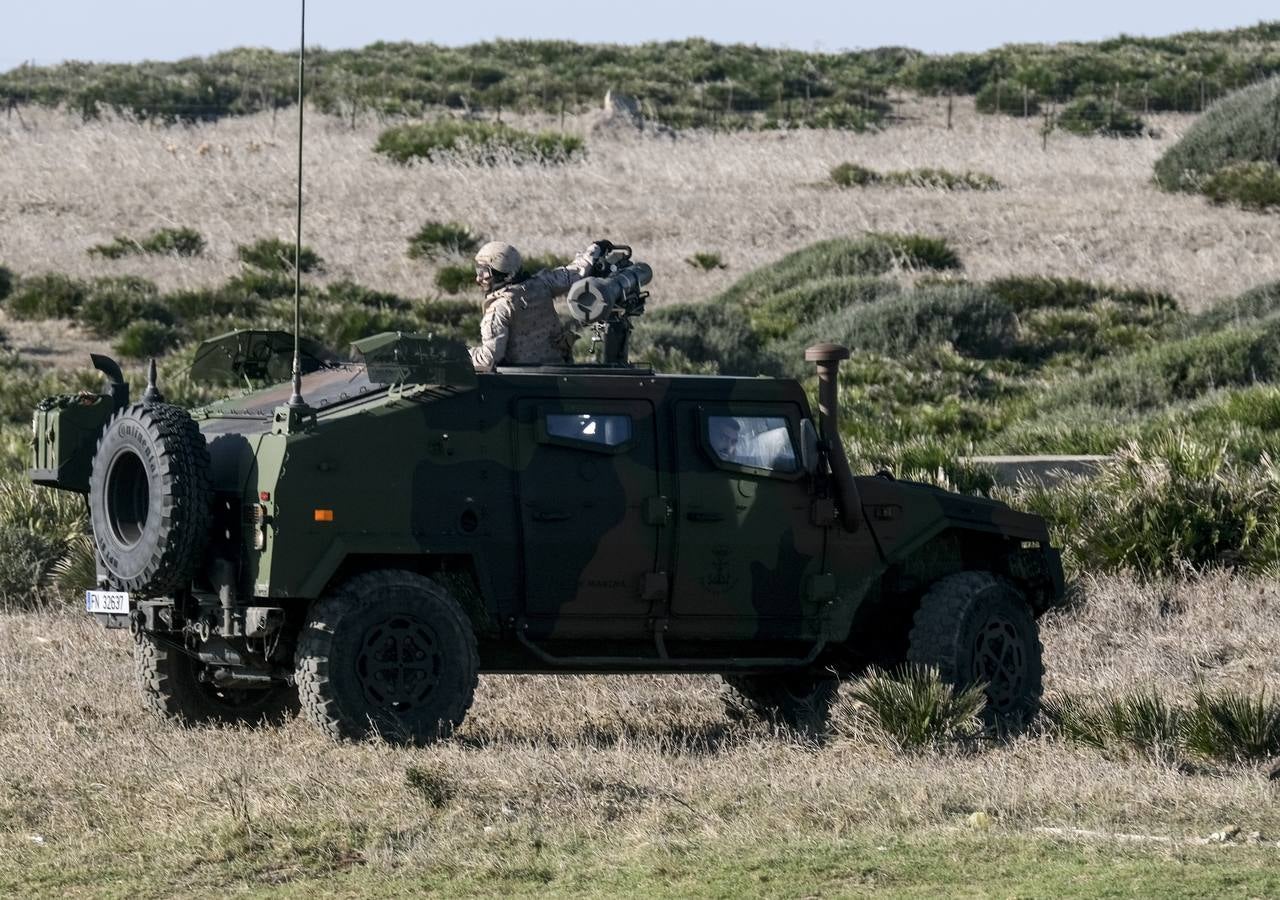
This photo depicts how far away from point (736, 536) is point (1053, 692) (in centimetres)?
257

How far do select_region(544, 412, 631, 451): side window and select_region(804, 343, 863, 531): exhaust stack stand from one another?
1037 millimetres

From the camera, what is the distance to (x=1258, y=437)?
19016 mm

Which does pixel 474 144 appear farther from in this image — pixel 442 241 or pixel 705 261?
pixel 705 261

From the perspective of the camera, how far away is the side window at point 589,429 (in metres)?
10.1

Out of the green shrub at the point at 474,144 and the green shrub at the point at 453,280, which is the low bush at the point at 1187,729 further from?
the green shrub at the point at 474,144

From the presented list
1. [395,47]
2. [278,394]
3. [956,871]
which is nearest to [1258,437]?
[278,394]

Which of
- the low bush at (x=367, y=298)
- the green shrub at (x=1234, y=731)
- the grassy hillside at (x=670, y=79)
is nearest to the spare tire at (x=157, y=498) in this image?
the green shrub at (x=1234, y=731)

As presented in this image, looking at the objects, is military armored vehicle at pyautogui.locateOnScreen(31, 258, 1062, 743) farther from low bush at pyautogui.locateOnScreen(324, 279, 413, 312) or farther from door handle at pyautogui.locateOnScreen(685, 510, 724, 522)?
low bush at pyautogui.locateOnScreen(324, 279, 413, 312)

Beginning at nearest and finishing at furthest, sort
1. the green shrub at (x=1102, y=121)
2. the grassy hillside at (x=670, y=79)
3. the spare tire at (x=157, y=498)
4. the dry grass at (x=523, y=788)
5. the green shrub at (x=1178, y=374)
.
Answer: the dry grass at (x=523, y=788), the spare tire at (x=157, y=498), the green shrub at (x=1178, y=374), the green shrub at (x=1102, y=121), the grassy hillside at (x=670, y=79)

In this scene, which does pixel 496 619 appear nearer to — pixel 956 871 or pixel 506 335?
pixel 506 335

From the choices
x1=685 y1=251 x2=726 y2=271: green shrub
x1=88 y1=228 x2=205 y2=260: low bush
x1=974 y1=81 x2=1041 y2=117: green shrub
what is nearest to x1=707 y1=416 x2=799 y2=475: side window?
x1=88 y1=228 x2=205 y2=260: low bush

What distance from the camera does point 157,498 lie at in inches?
368

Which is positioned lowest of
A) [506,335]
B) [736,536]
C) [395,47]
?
[736,536]

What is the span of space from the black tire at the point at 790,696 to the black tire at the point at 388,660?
2138 millimetres
